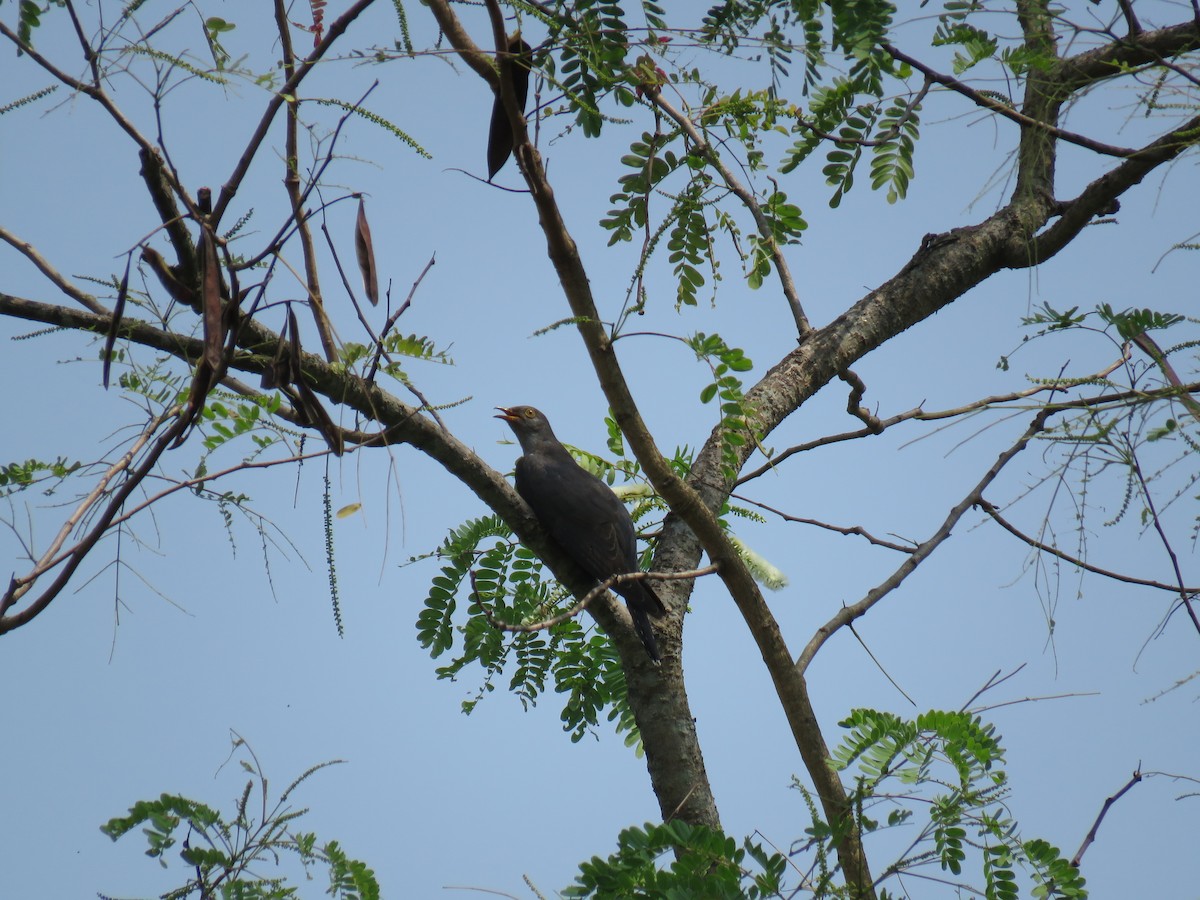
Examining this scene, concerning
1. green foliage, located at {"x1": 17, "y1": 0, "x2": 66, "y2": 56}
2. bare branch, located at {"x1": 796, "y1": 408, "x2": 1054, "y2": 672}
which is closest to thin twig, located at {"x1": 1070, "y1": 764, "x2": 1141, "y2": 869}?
bare branch, located at {"x1": 796, "y1": 408, "x2": 1054, "y2": 672}

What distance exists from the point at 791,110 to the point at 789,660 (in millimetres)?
2080

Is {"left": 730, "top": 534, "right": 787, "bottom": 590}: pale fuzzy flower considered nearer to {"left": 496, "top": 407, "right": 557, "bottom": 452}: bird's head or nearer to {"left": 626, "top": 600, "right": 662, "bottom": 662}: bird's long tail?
{"left": 626, "top": 600, "right": 662, "bottom": 662}: bird's long tail

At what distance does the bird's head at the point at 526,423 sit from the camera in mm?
6750

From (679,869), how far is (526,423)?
4501 millimetres

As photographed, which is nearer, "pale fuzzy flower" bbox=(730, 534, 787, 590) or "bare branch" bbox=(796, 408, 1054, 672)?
"bare branch" bbox=(796, 408, 1054, 672)

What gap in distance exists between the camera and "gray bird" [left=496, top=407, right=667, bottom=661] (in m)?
3.98

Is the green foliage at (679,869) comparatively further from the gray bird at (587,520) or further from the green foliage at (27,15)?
the green foliage at (27,15)

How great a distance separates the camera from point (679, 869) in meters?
2.60

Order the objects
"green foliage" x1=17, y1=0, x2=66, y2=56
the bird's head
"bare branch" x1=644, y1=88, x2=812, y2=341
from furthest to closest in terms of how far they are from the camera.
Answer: the bird's head, "bare branch" x1=644, y1=88, x2=812, y2=341, "green foliage" x1=17, y1=0, x2=66, y2=56

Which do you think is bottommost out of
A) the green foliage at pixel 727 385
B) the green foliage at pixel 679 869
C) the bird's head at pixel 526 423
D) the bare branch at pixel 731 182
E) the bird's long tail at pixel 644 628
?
the green foliage at pixel 679 869

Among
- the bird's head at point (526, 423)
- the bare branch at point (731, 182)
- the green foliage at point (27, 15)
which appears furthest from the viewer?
the bird's head at point (526, 423)

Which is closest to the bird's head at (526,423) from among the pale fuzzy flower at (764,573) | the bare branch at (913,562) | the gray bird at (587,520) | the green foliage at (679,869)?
the gray bird at (587,520)

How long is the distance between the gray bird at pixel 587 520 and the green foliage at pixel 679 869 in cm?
118

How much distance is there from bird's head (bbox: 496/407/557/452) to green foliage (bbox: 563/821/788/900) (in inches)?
163
